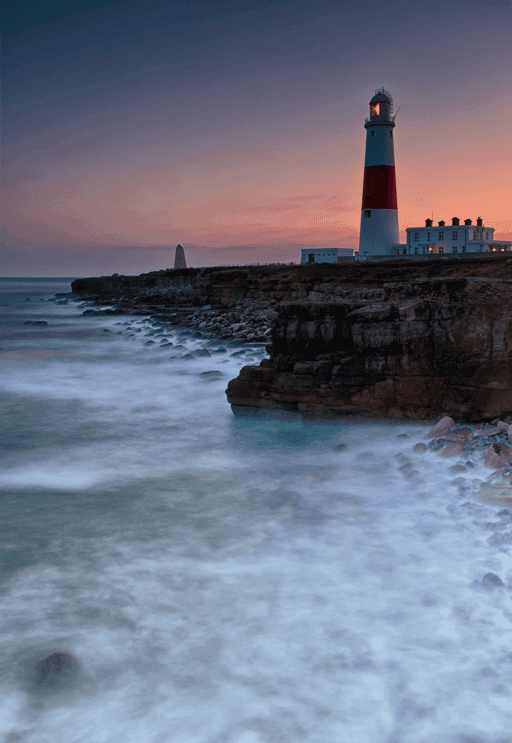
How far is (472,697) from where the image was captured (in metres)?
3.13

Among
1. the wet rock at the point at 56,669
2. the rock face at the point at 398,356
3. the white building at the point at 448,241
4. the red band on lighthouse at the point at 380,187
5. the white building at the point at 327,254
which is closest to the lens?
the wet rock at the point at 56,669

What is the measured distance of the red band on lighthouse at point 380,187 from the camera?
33.0 m

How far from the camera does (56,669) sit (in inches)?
136

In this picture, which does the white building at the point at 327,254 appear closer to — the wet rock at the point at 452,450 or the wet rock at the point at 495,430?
the wet rock at the point at 495,430

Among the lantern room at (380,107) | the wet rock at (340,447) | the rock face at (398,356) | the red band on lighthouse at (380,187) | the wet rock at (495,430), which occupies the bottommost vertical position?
the wet rock at (340,447)

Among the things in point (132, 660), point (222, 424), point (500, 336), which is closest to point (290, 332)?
point (222, 424)

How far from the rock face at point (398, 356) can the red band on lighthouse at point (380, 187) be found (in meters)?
26.2

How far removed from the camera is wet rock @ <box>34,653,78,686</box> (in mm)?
3396

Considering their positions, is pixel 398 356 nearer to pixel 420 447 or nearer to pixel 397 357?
pixel 397 357

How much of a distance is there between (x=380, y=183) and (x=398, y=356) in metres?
27.9

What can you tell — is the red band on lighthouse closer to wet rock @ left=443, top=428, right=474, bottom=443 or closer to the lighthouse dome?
the lighthouse dome

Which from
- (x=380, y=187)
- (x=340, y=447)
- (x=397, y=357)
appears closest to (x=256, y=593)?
(x=340, y=447)

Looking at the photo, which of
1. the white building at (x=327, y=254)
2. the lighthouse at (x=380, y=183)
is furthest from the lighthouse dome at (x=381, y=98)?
the white building at (x=327, y=254)

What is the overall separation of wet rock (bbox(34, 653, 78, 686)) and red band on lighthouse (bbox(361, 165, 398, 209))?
33.3m
